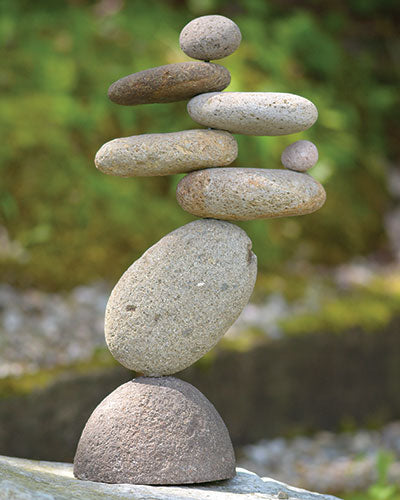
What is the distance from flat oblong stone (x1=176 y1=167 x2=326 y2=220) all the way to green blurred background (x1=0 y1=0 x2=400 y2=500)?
209 cm

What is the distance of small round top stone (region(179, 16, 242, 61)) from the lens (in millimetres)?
3242

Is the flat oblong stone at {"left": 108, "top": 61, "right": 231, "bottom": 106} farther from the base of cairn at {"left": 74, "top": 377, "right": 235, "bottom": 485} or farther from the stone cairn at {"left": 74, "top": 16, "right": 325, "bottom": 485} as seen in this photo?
the base of cairn at {"left": 74, "top": 377, "right": 235, "bottom": 485}

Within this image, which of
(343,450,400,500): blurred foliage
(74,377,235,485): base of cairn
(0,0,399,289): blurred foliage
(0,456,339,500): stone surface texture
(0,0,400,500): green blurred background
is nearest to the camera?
(0,456,339,500): stone surface texture

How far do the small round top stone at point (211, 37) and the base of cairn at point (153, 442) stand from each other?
1.55 m

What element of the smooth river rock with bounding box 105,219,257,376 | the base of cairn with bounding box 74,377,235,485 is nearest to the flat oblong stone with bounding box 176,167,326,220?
the smooth river rock with bounding box 105,219,257,376

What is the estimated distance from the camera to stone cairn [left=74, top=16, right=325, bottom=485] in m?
3.17

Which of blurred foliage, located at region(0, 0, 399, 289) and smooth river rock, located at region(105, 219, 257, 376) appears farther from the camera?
blurred foliage, located at region(0, 0, 399, 289)

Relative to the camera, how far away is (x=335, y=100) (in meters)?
8.68

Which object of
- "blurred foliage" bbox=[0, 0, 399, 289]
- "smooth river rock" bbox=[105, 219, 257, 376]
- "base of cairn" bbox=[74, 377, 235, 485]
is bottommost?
"base of cairn" bbox=[74, 377, 235, 485]

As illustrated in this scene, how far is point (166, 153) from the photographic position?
3.22m

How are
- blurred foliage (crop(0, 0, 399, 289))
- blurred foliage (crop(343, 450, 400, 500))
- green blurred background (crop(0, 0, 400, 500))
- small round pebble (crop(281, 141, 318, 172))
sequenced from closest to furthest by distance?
small round pebble (crop(281, 141, 318, 172)), blurred foliage (crop(343, 450, 400, 500)), green blurred background (crop(0, 0, 400, 500)), blurred foliage (crop(0, 0, 399, 289))

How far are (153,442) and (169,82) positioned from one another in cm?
160

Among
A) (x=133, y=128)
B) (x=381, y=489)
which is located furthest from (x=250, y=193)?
(x=133, y=128)

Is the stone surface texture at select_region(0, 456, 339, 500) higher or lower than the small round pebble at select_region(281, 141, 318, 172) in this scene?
lower
